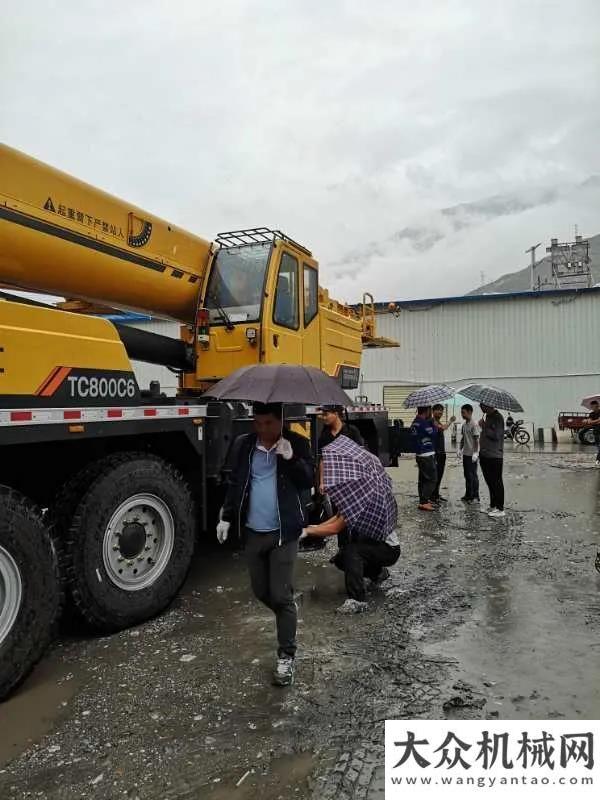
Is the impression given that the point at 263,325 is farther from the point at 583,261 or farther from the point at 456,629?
the point at 583,261

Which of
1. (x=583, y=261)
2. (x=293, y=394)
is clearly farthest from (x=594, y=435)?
(x=293, y=394)

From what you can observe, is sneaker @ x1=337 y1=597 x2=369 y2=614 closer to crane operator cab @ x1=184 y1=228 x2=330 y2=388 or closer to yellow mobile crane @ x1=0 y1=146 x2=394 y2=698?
yellow mobile crane @ x1=0 y1=146 x2=394 y2=698

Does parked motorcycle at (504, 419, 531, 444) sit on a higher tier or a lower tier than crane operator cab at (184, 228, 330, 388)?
lower

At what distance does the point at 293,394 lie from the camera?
3.32 m

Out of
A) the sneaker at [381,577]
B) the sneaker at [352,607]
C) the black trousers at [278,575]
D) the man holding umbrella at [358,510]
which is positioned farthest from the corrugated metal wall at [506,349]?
the black trousers at [278,575]

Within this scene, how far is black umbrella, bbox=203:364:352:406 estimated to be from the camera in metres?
3.30

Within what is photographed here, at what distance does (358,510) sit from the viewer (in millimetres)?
4664

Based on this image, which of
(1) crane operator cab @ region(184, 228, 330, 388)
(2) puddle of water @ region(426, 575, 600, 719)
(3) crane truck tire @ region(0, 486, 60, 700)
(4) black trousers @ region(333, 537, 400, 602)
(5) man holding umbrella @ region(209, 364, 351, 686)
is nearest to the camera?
(2) puddle of water @ region(426, 575, 600, 719)

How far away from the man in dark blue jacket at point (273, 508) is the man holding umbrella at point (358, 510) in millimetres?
1039

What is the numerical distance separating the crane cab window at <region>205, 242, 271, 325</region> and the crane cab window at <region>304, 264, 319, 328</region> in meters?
0.77

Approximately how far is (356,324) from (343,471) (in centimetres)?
451

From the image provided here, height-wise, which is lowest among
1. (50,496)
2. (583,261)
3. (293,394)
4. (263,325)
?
(50,496)

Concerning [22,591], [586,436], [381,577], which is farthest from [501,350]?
[22,591]

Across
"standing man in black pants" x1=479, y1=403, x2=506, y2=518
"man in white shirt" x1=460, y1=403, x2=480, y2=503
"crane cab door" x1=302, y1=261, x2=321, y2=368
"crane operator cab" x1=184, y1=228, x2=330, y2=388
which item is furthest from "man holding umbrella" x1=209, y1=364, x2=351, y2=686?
"man in white shirt" x1=460, y1=403, x2=480, y2=503
